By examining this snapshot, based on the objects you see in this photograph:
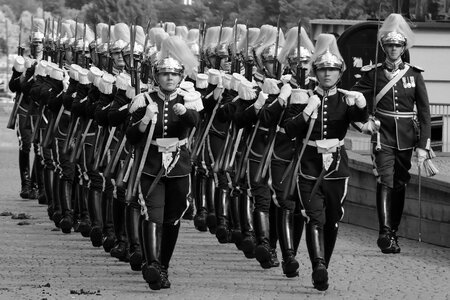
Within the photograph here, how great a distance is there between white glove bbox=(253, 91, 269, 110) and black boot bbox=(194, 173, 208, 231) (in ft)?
9.87

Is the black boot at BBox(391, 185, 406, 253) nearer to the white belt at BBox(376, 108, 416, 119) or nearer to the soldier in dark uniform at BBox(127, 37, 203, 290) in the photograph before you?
the white belt at BBox(376, 108, 416, 119)

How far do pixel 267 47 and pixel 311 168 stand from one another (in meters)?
2.42

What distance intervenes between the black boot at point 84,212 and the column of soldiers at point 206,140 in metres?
0.02

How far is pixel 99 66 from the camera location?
1722 cm

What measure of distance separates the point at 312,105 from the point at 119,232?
2.50 meters

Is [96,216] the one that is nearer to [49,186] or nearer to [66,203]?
[66,203]

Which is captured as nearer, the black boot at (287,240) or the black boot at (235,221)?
the black boot at (287,240)

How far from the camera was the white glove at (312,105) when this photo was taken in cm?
1357

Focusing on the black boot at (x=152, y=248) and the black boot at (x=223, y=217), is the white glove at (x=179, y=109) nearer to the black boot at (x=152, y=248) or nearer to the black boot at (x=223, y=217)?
the black boot at (x=152, y=248)

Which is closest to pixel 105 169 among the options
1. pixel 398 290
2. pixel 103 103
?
pixel 103 103

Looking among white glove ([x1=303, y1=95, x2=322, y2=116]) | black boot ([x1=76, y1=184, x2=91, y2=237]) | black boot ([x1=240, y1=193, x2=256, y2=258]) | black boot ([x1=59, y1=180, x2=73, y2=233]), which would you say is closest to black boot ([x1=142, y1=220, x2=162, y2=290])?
white glove ([x1=303, y1=95, x2=322, y2=116])

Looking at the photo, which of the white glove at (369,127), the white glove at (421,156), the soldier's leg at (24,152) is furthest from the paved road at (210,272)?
the soldier's leg at (24,152)

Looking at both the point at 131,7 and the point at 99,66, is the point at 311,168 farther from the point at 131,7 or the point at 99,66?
the point at 131,7

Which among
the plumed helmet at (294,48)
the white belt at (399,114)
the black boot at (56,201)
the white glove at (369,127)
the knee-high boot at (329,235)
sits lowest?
the black boot at (56,201)
